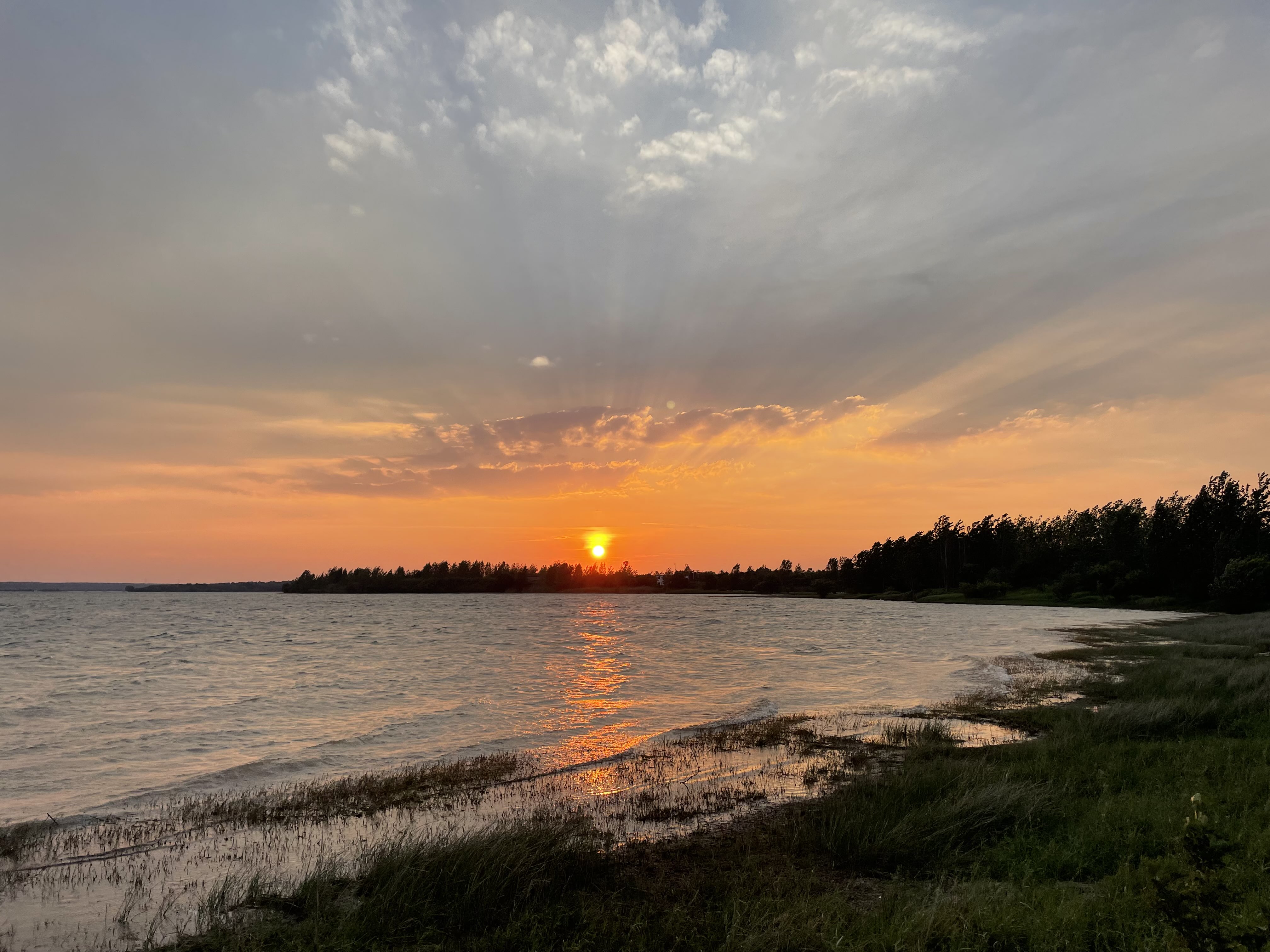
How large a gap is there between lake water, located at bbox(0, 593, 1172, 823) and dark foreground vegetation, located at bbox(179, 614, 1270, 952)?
10.2 m

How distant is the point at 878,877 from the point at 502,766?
39.6 feet

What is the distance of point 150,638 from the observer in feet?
239

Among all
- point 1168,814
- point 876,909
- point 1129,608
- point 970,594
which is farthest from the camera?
point 970,594

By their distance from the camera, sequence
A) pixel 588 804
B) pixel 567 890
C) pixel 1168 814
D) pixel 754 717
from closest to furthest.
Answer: pixel 567 890, pixel 1168 814, pixel 588 804, pixel 754 717

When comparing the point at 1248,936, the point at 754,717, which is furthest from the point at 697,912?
the point at 754,717

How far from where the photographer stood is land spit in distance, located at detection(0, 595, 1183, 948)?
11828 millimetres

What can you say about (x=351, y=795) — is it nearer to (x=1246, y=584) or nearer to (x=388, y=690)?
(x=388, y=690)

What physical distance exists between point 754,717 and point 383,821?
54.1ft

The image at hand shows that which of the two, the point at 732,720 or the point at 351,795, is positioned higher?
the point at 351,795

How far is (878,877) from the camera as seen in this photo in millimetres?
10664

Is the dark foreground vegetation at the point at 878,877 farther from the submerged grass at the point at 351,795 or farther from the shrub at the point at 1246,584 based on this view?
the shrub at the point at 1246,584

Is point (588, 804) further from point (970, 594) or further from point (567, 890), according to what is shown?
point (970, 594)

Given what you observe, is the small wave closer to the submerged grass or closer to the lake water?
the lake water

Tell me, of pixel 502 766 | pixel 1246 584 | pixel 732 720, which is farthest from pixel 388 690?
pixel 1246 584
